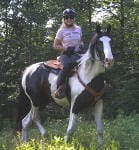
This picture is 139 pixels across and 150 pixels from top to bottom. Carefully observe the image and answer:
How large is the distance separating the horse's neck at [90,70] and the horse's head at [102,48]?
13 cm

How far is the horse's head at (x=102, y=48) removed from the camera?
710 centimetres

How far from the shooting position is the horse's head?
7.10m

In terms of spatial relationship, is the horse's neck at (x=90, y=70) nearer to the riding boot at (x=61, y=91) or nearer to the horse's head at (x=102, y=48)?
the horse's head at (x=102, y=48)

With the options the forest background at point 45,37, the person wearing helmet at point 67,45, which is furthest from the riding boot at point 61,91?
the forest background at point 45,37

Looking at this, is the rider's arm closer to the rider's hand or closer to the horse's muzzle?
the rider's hand

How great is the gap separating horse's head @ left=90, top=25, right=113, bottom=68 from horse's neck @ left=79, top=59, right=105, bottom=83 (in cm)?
13

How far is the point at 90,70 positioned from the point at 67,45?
822mm

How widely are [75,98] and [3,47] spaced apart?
15.0 metres

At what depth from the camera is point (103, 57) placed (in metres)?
7.33

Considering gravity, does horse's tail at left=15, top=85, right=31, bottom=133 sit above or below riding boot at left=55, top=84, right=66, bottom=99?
below

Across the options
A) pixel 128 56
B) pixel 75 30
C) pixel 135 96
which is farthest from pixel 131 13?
pixel 75 30

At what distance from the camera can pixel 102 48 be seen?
7344mm

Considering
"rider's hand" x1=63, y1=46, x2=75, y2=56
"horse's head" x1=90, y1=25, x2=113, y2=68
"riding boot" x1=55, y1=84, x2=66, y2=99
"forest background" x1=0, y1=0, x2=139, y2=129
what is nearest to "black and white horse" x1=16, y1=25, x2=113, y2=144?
"horse's head" x1=90, y1=25, x2=113, y2=68

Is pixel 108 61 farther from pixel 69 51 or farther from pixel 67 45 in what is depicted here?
pixel 67 45
